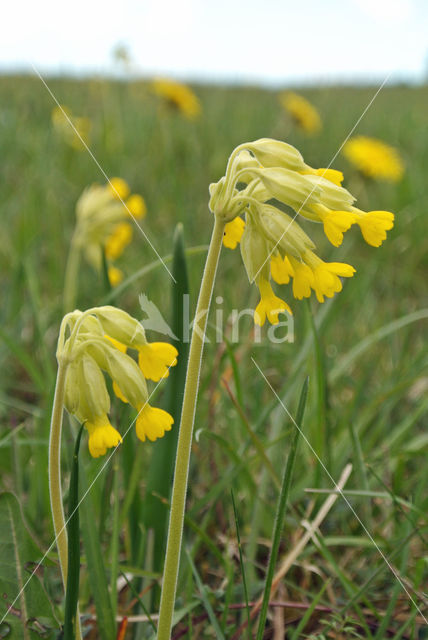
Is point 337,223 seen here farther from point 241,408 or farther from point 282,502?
point 241,408

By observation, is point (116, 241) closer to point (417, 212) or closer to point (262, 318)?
point (262, 318)

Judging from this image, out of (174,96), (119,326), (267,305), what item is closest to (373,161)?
(174,96)

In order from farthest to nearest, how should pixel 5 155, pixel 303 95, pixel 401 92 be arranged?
pixel 401 92, pixel 303 95, pixel 5 155

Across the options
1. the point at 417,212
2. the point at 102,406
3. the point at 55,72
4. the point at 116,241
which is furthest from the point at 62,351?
the point at 55,72

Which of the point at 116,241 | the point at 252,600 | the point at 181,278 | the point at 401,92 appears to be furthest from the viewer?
the point at 401,92

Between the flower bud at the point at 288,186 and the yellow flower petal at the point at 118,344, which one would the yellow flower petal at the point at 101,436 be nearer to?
the yellow flower petal at the point at 118,344

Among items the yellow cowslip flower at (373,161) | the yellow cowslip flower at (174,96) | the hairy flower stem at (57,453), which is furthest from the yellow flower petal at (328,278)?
the yellow cowslip flower at (174,96)

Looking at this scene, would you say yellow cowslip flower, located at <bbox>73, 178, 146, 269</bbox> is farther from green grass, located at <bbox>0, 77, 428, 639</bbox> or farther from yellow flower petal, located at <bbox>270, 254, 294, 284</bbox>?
yellow flower petal, located at <bbox>270, 254, 294, 284</bbox>
